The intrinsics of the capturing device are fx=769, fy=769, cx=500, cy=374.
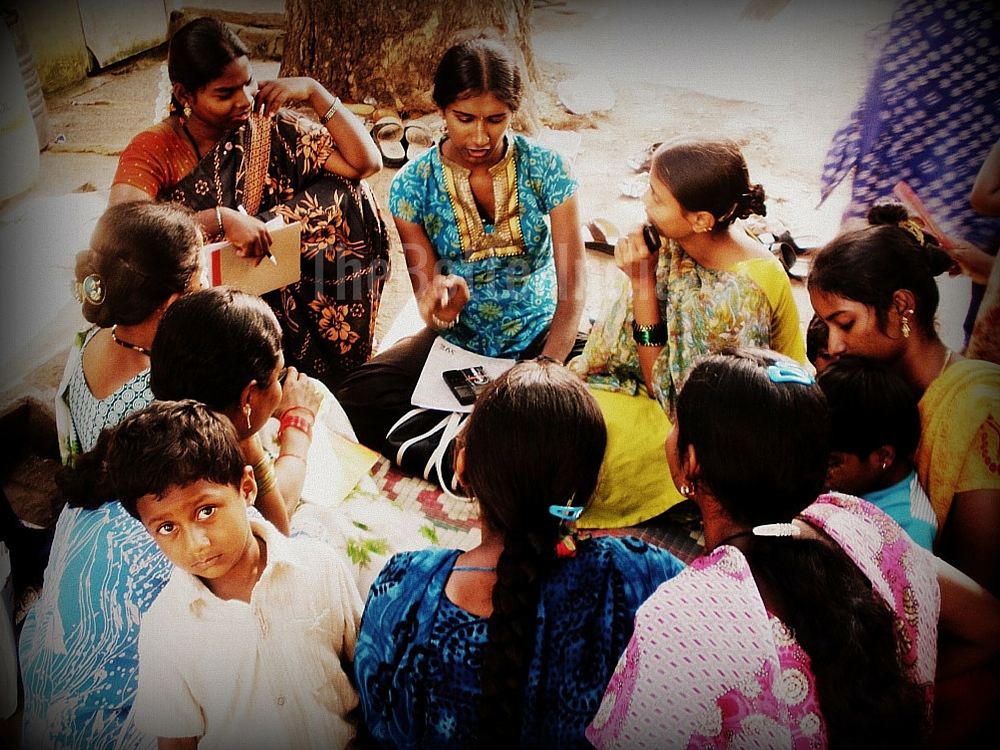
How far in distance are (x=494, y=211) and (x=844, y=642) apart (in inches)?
57.7

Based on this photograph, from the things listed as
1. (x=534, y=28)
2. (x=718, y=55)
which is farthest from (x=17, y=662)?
(x=718, y=55)

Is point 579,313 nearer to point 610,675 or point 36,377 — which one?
point 610,675

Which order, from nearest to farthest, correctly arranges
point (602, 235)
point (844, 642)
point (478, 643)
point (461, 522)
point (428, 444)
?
point (844, 642) → point (478, 643) → point (461, 522) → point (428, 444) → point (602, 235)

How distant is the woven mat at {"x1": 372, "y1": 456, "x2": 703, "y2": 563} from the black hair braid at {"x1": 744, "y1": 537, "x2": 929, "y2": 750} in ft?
2.36

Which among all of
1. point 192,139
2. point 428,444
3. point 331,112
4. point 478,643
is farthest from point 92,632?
point 331,112

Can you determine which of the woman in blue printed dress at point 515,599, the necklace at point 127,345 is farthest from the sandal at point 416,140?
the woman in blue printed dress at point 515,599

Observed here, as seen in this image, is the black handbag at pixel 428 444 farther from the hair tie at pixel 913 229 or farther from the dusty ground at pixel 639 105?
the hair tie at pixel 913 229

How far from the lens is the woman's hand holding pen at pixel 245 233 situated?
5.65 feet

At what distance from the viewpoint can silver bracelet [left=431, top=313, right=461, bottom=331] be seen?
2.13m

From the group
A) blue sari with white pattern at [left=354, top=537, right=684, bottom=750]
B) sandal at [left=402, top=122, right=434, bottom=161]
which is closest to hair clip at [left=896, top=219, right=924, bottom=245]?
blue sari with white pattern at [left=354, top=537, right=684, bottom=750]

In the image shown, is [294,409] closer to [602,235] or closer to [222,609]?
[222,609]

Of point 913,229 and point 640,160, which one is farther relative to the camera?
point 640,160

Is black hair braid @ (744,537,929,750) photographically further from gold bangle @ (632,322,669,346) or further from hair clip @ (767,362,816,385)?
gold bangle @ (632,322,669,346)

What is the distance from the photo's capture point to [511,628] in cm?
117
